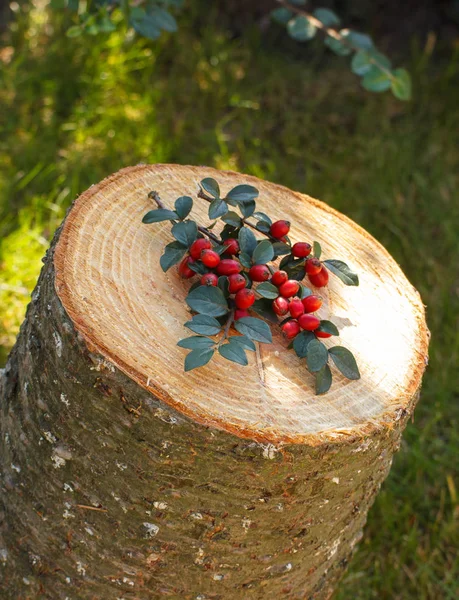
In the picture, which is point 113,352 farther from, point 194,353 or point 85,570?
point 85,570

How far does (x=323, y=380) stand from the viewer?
1.37m

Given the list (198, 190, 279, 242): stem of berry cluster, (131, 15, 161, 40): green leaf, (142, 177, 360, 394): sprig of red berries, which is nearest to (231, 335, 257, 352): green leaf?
(142, 177, 360, 394): sprig of red berries

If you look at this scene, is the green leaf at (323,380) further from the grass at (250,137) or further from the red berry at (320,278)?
the grass at (250,137)

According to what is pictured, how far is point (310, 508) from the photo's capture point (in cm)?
141

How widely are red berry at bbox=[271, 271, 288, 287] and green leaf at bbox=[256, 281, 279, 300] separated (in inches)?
1.0

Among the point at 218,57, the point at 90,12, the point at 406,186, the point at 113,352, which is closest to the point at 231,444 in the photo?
the point at 113,352

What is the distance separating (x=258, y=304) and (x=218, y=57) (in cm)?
241

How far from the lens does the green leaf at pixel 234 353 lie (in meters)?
1.30

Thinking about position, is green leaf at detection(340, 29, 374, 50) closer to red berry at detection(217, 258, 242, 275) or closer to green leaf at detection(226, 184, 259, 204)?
green leaf at detection(226, 184, 259, 204)

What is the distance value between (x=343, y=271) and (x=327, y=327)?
0.16 metres

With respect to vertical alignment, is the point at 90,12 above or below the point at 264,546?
above

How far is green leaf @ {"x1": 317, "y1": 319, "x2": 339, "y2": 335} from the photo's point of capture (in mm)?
1434

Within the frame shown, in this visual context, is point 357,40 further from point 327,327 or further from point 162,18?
point 327,327

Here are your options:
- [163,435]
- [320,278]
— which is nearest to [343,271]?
[320,278]
